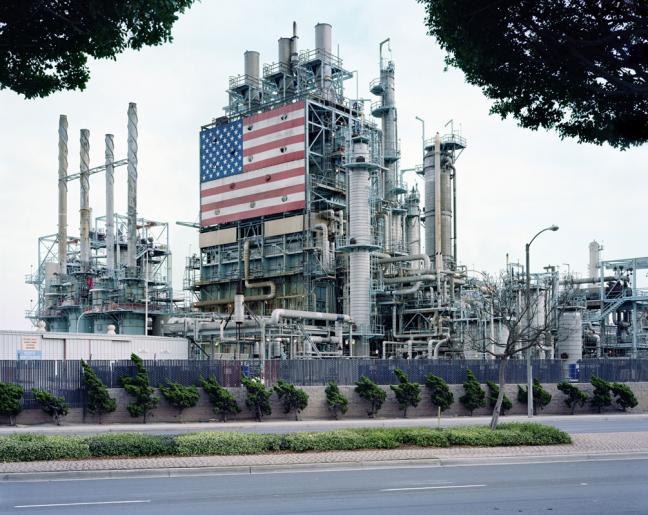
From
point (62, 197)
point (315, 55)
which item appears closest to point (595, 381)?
point (315, 55)

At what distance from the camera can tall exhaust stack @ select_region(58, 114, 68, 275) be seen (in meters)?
71.8

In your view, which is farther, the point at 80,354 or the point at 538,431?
the point at 80,354

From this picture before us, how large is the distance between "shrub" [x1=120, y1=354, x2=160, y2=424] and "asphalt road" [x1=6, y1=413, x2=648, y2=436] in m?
1.23

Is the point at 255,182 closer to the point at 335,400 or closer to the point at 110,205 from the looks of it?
the point at 110,205

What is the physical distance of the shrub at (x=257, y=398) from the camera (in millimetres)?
32750

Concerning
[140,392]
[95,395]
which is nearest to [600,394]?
[140,392]

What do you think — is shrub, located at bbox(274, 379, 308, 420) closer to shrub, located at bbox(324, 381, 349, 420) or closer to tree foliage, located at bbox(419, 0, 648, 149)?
shrub, located at bbox(324, 381, 349, 420)

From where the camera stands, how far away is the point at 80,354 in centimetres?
4050

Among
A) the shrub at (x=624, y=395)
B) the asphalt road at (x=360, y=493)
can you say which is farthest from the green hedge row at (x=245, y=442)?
the shrub at (x=624, y=395)

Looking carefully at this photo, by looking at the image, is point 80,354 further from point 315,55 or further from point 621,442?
point 315,55

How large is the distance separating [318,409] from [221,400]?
4.30 meters

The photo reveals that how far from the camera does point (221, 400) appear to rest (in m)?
32.5

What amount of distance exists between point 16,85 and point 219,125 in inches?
2239

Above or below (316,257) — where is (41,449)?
below
